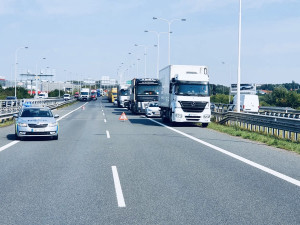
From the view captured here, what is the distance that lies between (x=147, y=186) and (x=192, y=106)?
15875mm

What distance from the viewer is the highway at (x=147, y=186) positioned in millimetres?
5711

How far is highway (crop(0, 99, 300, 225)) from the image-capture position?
5.71 metres

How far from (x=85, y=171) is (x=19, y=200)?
2.77 meters

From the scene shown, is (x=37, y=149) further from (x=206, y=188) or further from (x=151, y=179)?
(x=206, y=188)

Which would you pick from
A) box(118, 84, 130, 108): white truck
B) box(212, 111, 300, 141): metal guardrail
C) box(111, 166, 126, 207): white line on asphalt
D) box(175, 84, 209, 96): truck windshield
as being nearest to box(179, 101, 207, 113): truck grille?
box(175, 84, 209, 96): truck windshield

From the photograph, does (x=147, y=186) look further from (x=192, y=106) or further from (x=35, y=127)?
(x=192, y=106)

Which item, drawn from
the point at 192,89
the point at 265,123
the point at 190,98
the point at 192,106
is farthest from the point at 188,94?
the point at 265,123

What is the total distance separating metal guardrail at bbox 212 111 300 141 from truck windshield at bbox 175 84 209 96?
2.13 m

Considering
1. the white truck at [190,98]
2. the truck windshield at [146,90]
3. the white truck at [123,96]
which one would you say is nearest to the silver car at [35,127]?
the white truck at [190,98]

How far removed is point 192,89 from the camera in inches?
922

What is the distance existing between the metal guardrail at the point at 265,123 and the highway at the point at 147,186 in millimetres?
2852

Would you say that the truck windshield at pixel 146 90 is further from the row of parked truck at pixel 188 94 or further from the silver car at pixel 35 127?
the silver car at pixel 35 127

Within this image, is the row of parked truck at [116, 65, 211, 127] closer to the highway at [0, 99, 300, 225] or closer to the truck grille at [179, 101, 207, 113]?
the truck grille at [179, 101, 207, 113]

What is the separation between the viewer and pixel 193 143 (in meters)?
15.3
